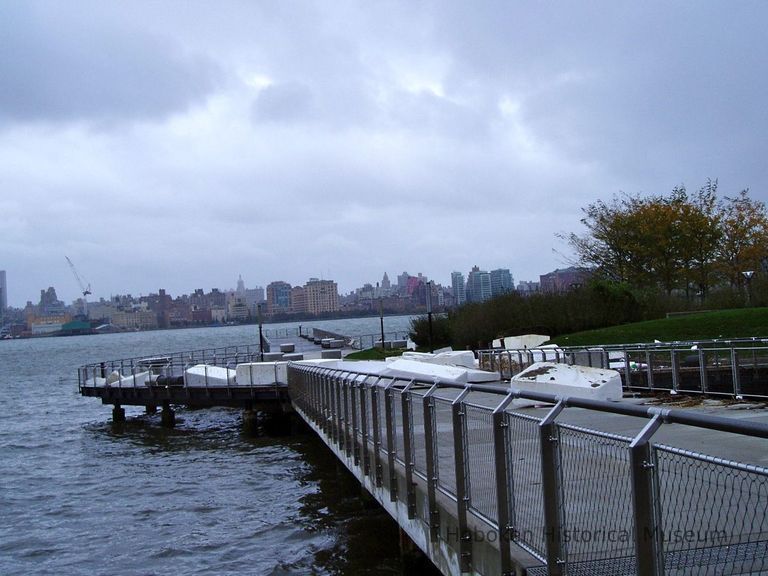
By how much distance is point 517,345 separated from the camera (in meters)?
34.3

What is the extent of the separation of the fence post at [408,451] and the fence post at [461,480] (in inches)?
73.1

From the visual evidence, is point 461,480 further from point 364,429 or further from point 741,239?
point 741,239

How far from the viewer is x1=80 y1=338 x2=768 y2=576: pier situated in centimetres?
414

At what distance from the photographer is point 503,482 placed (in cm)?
654

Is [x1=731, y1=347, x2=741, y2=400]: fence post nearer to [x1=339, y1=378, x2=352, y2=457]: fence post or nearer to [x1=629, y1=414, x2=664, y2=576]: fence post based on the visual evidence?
[x1=339, y1=378, x2=352, y2=457]: fence post

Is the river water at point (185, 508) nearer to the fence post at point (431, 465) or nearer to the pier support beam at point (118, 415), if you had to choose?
the pier support beam at point (118, 415)

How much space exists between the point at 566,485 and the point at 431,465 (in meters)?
3.28

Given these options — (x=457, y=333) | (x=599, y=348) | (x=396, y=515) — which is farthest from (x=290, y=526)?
(x=457, y=333)

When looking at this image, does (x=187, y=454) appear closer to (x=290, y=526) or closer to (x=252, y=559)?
(x=290, y=526)

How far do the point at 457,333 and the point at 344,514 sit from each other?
96.8 ft

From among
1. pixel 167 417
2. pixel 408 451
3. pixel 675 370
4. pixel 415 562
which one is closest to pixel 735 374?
pixel 675 370

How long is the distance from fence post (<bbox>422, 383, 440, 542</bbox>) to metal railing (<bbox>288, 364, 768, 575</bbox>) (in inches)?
0.5

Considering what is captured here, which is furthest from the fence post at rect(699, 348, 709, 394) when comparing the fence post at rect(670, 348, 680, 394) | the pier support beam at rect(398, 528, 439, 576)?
the pier support beam at rect(398, 528, 439, 576)

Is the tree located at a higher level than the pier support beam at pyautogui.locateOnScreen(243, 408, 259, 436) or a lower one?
higher
